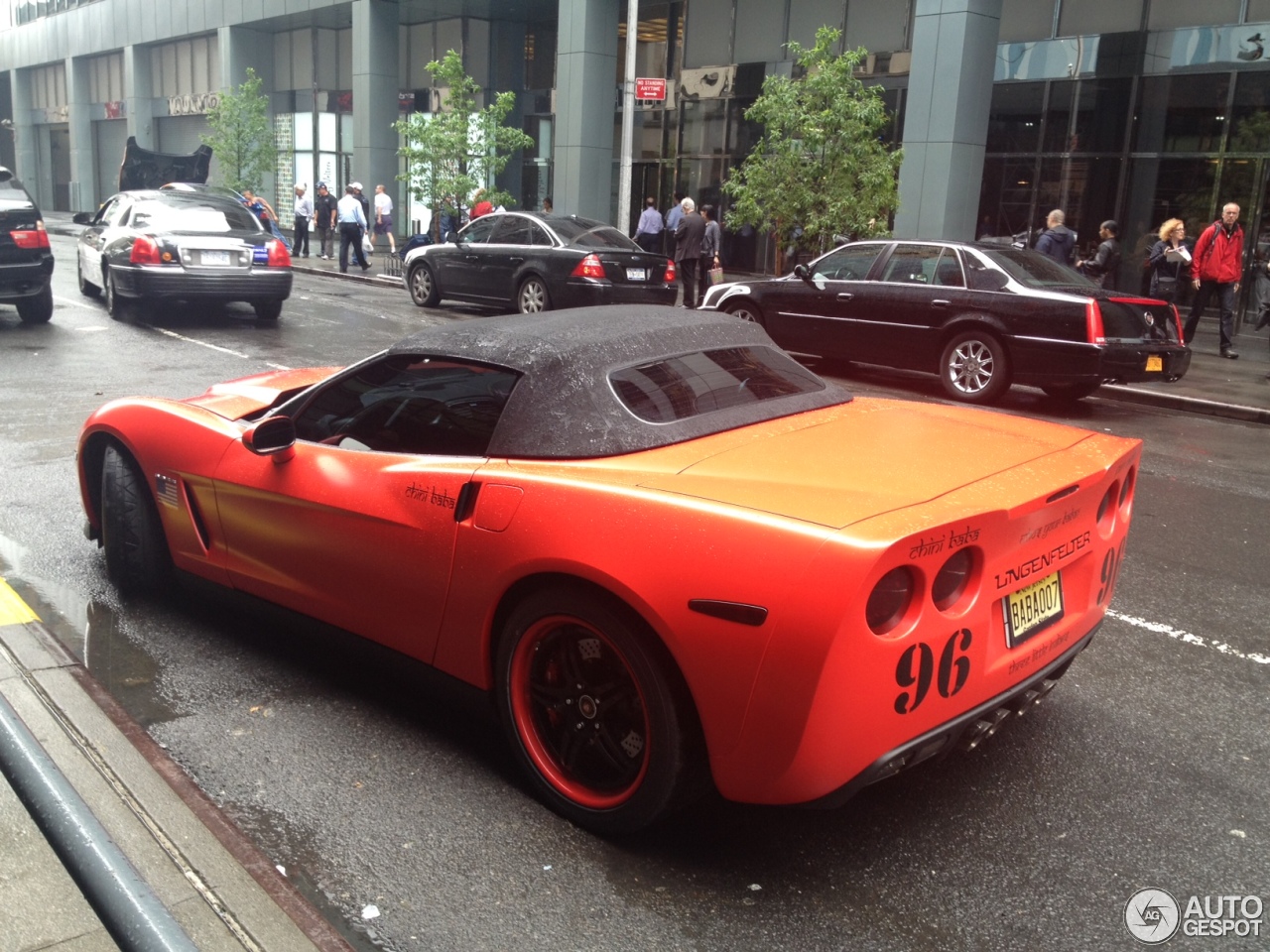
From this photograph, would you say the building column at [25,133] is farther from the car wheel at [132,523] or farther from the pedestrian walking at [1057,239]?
the car wheel at [132,523]

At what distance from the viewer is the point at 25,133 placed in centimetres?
5484

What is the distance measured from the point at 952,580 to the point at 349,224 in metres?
23.5

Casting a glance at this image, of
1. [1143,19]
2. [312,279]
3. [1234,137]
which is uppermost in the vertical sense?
[1143,19]

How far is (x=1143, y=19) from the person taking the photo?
1883cm

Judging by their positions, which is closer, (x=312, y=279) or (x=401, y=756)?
(x=401, y=756)

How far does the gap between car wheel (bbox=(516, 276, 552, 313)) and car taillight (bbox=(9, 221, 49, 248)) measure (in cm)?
622

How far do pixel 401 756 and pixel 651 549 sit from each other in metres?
1.36

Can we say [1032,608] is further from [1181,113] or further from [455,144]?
[455,144]

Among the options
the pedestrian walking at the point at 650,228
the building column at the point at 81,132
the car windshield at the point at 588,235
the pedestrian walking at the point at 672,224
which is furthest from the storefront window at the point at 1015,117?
the building column at the point at 81,132

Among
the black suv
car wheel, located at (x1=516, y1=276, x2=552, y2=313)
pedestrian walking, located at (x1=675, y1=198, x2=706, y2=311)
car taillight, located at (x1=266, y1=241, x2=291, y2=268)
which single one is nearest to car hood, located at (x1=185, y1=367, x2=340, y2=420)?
the black suv

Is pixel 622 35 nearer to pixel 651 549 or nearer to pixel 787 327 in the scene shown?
pixel 787 327

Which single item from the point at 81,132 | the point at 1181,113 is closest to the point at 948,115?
the point at 1181,113

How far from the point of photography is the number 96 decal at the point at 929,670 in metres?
2.81

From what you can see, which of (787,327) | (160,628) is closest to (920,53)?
(787,327)
